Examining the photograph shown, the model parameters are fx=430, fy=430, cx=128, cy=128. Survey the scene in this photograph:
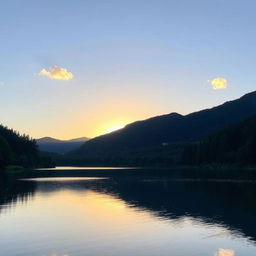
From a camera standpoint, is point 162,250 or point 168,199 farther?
point 168,199

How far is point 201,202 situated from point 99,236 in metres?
32.9

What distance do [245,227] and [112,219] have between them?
16.6 metres

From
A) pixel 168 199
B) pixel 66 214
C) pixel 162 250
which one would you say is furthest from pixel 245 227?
pixel 168 199

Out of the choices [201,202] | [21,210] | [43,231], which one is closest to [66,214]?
[21,210]

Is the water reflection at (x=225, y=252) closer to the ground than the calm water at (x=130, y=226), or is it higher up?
closer to the ground

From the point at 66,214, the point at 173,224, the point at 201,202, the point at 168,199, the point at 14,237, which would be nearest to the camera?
the point at 14,237

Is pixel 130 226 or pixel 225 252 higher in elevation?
pixel 130 226

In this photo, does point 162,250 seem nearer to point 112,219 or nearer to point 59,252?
point 59,252

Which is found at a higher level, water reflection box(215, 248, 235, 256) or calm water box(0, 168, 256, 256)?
calm water box(0, 168, 256, 256)

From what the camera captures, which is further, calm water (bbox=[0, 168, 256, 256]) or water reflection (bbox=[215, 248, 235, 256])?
calm water (bbox=[0, 168, 256, 256])

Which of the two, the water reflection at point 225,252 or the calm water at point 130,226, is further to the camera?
the calm water at point 130,226

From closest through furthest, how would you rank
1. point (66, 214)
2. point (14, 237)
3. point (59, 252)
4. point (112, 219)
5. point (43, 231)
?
point (59, 252)
point (14, 237)
point (43, 231)
point (112, 219)
point (66, 214)

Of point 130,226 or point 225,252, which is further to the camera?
point 130,226

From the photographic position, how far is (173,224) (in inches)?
1954
